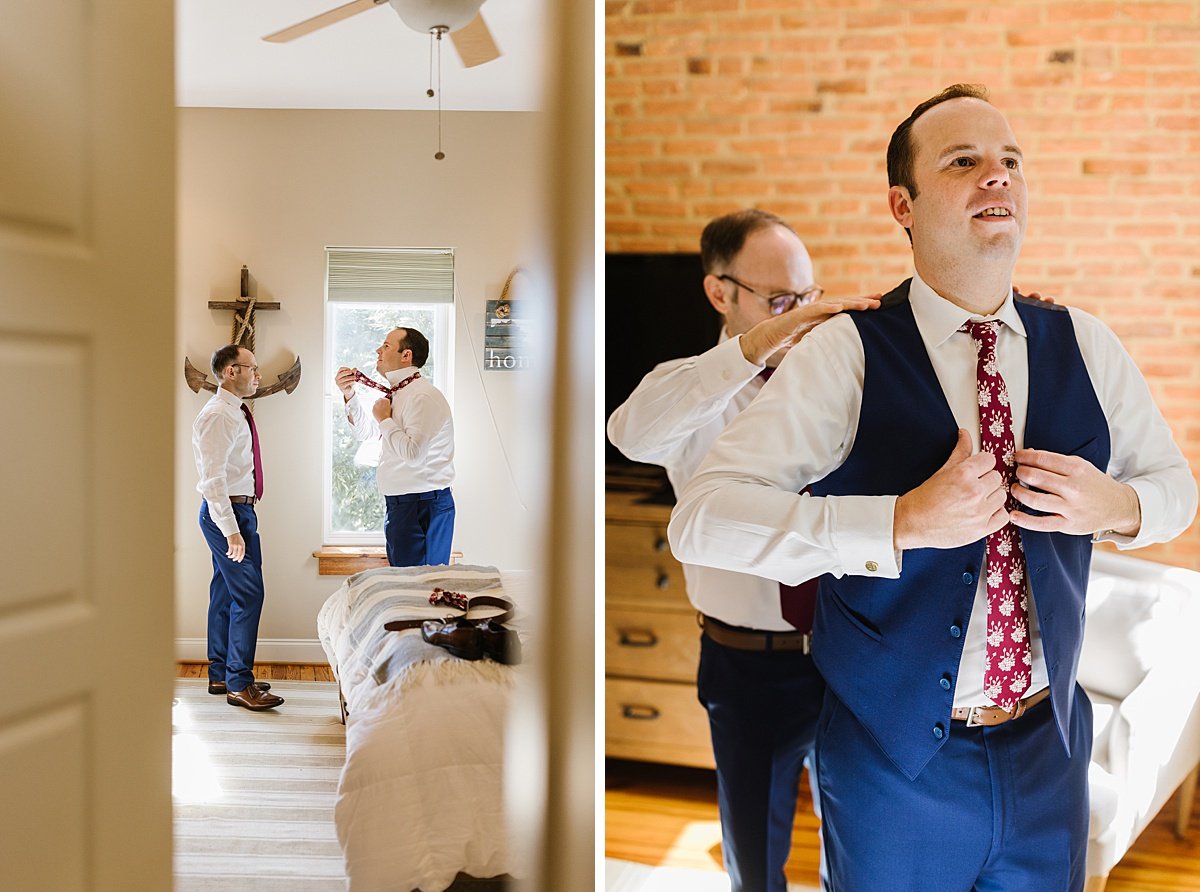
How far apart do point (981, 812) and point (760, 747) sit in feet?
1.53

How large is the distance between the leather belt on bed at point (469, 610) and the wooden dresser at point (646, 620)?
62 cm

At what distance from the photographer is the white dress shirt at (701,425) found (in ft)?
4.32

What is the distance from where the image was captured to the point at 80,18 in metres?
0.79

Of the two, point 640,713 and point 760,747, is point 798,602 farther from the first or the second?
point 640,713

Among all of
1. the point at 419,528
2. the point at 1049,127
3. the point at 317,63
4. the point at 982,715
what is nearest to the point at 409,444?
the point at 419,528

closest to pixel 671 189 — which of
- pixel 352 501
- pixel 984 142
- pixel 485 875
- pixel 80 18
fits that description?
pixel 984 142

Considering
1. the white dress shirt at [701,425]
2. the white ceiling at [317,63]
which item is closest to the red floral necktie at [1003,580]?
the white dress shirt at [701,425]

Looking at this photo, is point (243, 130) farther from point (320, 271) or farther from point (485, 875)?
point (485, 875)

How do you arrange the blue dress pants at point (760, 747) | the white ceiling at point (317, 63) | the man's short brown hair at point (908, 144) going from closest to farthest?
the white ceiling at point (317, 63) < the man's short brown hair at point (908, 144) < the blue dress pants at point (760, 747)

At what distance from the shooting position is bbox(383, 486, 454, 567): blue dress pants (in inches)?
42.8

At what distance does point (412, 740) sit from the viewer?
1120 millimetres

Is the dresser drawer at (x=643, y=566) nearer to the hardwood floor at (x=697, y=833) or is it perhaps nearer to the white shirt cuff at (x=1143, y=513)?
the hardwood floor at (x=697, y=833)

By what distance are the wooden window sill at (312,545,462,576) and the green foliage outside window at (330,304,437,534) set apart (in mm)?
23

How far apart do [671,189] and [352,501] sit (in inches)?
42.4
